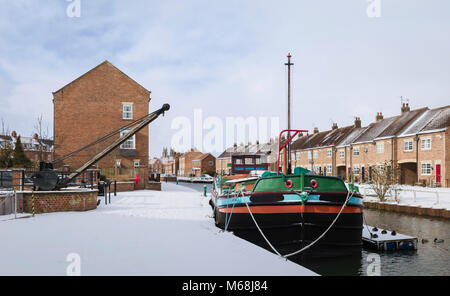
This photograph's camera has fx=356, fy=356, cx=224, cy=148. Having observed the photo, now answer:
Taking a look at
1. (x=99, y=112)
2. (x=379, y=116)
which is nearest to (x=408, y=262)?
(x=99, y=112)

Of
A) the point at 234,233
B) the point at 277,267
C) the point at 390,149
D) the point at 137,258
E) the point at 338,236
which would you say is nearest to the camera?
the point at 277,267

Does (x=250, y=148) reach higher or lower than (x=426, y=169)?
higher

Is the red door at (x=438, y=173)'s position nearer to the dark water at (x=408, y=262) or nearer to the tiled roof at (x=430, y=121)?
the tiled roof at (x=430, y=121)

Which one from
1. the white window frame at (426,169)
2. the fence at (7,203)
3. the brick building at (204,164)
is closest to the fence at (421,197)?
the white window frame at (426,169)

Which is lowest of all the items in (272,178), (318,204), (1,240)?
(1,240)

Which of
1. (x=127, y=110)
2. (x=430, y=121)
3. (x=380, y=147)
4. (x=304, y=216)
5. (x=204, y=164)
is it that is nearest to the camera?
(x=304, y=216)

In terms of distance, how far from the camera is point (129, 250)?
7777mm

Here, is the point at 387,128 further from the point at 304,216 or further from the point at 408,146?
the point at 304,216

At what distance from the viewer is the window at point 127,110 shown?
33.7 metres

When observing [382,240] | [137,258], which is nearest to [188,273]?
[137,258]

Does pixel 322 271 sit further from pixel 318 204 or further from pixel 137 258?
pixel 137 258

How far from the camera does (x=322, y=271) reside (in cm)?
938

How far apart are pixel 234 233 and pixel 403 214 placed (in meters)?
12.7

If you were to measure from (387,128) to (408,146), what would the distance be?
17.8ft
